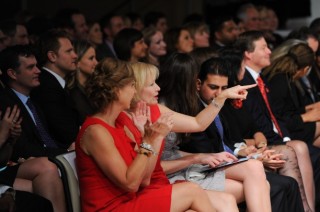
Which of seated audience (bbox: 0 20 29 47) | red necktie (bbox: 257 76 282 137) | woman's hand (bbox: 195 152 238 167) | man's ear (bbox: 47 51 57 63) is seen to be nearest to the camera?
woman's hand (bbox: 195 152 238 167)

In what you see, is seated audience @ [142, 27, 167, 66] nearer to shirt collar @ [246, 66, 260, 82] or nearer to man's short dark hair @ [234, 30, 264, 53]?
man's short dark hair @ [234, 30, 264, 53]

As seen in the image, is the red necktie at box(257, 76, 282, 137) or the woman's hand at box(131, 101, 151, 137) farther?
the red necktie at box(257, 76, 282, 137)

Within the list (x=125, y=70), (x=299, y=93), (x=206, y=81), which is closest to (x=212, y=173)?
(x=206, y=81)

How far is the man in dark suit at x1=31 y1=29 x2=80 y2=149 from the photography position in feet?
17.9

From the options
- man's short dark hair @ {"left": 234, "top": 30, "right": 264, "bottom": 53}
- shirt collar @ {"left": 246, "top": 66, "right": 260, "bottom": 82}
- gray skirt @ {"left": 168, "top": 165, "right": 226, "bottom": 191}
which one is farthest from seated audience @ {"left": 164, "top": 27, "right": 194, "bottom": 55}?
gray skirt @ {"left": 168, "top": 165, "right": 226, "bottom": 191}

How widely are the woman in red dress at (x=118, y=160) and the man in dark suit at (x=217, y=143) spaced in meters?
1.00

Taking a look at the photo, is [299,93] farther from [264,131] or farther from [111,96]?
[111,96]

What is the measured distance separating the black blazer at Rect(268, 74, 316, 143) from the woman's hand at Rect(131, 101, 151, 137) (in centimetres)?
228

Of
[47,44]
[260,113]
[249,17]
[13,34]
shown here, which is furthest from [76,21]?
[260,113]

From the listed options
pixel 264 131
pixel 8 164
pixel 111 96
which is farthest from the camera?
pixel 264 131

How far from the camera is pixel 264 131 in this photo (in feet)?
20.0

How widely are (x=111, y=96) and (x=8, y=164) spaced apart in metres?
1.02

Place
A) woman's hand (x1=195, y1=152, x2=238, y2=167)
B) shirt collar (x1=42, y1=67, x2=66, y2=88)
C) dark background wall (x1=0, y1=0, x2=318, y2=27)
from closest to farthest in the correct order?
woman's hand (x1=195, y1=152, x2=238, y2=167) → shirt collar (x1=42, y1=67, x2=66, y2=88) → dark background wall (x1=0, y1=0, x2=318, y2=27)

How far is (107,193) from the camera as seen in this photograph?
3.92m
